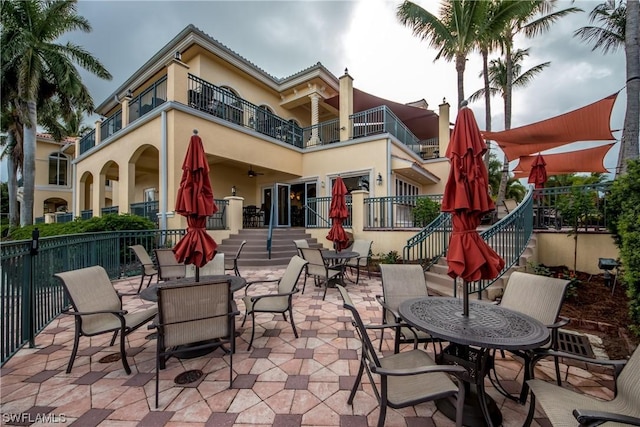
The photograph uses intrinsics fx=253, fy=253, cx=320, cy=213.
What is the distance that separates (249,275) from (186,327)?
480cm

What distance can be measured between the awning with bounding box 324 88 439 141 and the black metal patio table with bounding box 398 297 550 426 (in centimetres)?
1249

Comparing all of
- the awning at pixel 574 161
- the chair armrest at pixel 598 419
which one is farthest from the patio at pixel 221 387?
the awning at pixel 574 161

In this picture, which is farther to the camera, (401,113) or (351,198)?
(401,113)

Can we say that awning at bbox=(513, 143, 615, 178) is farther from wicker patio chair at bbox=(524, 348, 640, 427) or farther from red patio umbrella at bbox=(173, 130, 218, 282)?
red patio umbrella at bbox=(173, 130, 218, 282)

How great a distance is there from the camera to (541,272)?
4.66m

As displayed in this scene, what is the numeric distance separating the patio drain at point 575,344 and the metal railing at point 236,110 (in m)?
11.2

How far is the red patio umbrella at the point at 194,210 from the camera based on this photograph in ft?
10.7

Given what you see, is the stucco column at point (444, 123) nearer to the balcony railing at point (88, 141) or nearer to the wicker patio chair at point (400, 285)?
the wicker patio chair at point (400, 285)

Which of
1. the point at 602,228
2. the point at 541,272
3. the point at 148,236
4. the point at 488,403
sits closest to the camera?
the point at 488,403

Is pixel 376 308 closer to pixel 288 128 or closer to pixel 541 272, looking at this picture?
pixel 541 272

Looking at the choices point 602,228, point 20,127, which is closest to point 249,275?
point 602,228

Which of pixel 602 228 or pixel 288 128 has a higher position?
pixel 288 128

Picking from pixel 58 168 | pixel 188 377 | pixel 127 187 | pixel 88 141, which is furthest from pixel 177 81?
pixel 58 168

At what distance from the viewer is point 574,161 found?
9984 mm
